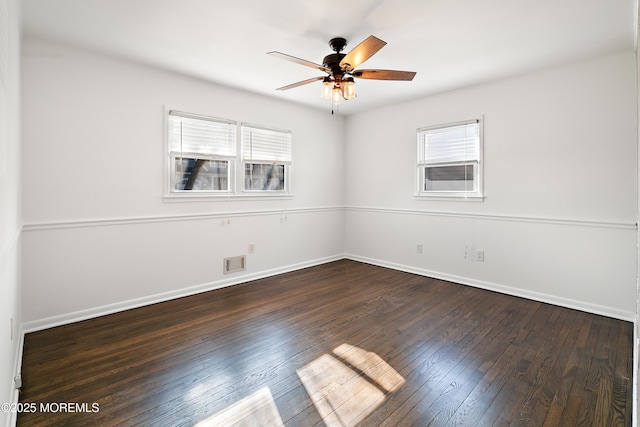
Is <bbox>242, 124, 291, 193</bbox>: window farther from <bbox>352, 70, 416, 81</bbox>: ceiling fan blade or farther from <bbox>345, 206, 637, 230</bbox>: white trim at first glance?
<bbox>352, 70, 416, 81</bbox>: ceiling fan blade

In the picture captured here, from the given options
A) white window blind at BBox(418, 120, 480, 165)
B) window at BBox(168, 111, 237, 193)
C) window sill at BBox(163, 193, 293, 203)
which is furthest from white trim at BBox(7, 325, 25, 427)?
white window blind at BBox(418, 120, 480, 165)

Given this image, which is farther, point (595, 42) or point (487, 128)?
point (487, 128)

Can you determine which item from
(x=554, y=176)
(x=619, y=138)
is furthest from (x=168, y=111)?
(x=619, y=138)

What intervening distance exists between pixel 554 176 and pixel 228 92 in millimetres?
3884

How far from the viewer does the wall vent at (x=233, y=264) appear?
410cm

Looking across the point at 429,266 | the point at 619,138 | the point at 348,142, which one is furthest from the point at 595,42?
the point at 348,142

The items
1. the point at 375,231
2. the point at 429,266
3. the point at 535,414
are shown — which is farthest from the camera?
the point at 375,231

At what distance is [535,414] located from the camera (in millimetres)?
1797

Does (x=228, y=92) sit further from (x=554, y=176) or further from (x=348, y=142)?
(x=554, y=176)

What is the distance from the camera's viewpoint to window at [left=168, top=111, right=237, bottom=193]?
364 cm

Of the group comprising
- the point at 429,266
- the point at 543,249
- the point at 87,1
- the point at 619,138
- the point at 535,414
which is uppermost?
the point at 87,1

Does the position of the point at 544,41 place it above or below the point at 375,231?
above

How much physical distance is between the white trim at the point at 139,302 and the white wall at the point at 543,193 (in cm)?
214

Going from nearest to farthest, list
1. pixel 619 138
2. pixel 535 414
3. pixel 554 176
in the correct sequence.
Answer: pixel 535 414 < pixel 619 138 < pixel 554 176
